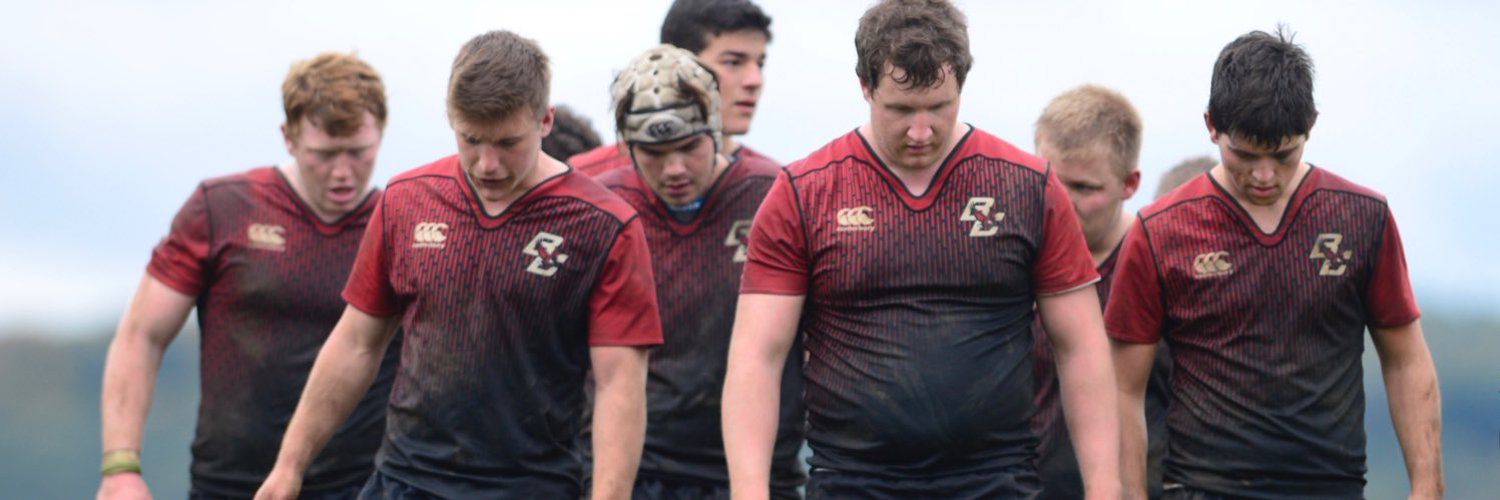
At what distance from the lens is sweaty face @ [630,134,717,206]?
6.12 metres

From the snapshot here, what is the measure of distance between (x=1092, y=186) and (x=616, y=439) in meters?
1.85

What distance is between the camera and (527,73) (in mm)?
5207

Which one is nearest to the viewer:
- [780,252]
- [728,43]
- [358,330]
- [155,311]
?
[780,252]

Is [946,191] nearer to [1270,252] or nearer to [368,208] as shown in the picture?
[1270,252]

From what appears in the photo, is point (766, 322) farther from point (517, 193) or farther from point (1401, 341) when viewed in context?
point (1401, 341)

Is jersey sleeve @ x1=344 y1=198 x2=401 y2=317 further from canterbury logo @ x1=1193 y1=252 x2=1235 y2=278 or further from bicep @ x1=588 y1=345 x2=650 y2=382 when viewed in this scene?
canterbury logo @ x1=1193 y1=252 x2=1235 y2=278

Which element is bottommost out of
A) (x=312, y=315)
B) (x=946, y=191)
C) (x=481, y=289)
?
(x=312, y=315)

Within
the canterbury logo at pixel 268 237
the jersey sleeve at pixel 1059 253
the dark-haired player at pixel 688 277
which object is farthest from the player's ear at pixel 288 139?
the jersey sleeve at pixel 1059 253

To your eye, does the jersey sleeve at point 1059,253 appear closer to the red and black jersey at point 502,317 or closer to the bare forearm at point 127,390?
the red and black jersey at point 502,317

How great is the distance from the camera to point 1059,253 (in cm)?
488

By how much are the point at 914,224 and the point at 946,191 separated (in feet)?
0.40

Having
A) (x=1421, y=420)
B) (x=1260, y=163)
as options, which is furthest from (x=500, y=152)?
(x=1421, y=420)

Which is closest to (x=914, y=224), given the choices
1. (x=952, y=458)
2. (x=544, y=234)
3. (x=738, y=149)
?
(x=952, y=458)

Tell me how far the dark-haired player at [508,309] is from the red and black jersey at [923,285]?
49 centimetres
